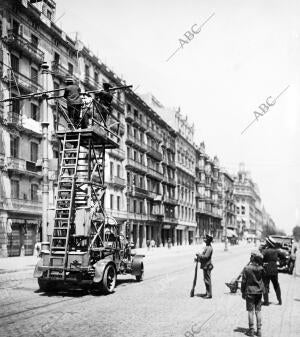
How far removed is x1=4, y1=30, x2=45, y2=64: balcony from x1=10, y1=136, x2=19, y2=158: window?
638 centimetres

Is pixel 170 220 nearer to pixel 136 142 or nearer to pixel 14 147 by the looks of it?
pixel 136 142

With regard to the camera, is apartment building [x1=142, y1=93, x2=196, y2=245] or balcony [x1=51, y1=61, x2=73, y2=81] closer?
balcony [x1=51, y1=61, x2=73, y2=81]

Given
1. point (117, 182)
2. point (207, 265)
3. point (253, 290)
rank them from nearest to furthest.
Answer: point (253, 290) → point (207, 265) → point (117, 182)

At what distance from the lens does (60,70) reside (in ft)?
117

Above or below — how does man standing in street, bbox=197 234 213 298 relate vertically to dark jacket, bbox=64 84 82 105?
below

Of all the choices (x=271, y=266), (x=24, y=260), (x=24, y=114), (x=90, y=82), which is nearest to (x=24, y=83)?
(x=24, y=114)

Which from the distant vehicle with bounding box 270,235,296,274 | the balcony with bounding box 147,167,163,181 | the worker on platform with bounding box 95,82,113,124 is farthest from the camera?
the balcony with bounding box 147,167,163,181

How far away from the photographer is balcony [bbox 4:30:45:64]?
96.9 feet

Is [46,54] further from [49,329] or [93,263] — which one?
[49,329]

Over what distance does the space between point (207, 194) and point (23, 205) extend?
203 feet

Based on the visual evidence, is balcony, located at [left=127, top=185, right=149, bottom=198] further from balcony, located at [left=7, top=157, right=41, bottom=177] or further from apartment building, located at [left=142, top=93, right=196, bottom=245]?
balcony, located at [left=7, top=157, right=41, bottom=177]

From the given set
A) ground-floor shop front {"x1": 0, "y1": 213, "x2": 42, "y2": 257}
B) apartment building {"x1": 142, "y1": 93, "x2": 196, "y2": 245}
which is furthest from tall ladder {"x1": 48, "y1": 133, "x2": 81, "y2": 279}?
apartment building {"x1": 142, "y1": 93, "x2": 196, "y2": 245}

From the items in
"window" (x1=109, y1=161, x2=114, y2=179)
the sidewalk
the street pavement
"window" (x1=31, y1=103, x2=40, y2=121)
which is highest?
"window" (x1=31, y1=103, x2=40, y2=121)

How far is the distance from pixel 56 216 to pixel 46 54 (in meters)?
25.4
